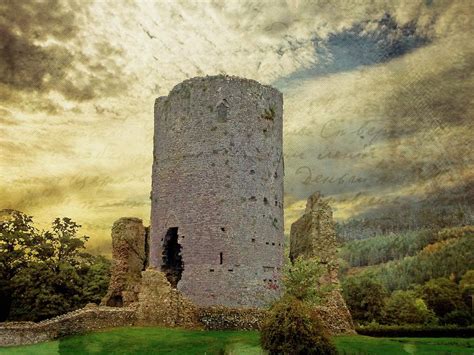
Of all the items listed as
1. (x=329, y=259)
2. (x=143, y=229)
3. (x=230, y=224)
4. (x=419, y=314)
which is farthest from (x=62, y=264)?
(x=419, y=314)

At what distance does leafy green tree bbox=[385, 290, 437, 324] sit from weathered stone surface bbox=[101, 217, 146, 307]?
Answer: 23.5 m

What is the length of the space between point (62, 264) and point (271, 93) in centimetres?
1517

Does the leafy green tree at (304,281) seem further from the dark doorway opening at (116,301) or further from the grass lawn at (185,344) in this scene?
the dark doorway opening at (116,301)

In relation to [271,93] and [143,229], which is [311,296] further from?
[143,229]

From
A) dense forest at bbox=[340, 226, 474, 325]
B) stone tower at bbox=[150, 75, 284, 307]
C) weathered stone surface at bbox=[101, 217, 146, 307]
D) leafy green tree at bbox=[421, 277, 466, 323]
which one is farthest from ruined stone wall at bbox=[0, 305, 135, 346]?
leafy green tree at bbox=[421, 277, 466, 323]

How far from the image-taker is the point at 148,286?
22219 mm

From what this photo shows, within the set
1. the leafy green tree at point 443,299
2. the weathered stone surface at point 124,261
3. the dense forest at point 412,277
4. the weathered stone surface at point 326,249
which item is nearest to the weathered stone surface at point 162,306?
the weathered stone surface at point 326,249

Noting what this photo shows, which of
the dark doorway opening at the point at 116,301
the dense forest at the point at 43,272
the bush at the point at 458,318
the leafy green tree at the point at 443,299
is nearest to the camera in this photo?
the dark doorway opening at the point at 116,301

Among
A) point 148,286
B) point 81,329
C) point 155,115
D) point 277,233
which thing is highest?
point 155,115

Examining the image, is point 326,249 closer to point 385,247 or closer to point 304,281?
point 304,281

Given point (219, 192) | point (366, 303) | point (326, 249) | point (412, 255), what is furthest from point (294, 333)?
point (412, 255)

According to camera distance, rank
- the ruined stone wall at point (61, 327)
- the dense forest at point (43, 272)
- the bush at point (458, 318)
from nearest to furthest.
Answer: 1. the ruined stone wall at point (61, 327)
2. the dense forest at point (43, 272)
3. the bush at point (458, 318)

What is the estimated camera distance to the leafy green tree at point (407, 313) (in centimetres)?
4601

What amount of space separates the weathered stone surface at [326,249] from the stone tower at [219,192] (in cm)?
122
